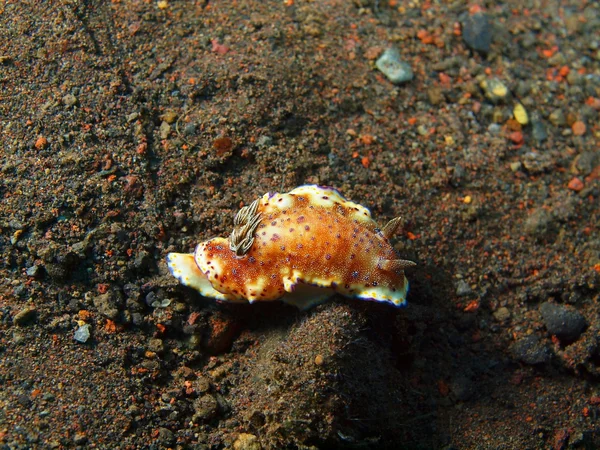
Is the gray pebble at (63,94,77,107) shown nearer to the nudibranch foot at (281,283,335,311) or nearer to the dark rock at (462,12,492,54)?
the nudibranch foot at (281,283,335,311)

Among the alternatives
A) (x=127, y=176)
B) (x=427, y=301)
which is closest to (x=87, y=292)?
(x=127, y=176)

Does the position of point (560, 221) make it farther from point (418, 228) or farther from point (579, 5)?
point (579, 5)

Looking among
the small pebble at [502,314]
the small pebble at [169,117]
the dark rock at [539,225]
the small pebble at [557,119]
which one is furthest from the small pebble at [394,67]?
the small pebble at [502,314]

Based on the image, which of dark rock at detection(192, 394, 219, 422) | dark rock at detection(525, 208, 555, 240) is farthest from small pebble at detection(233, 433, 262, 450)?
dark rock at detection(525, 208, 555, 240)

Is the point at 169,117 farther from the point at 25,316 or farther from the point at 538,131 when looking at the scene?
the point at 538,131

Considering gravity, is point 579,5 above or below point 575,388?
above

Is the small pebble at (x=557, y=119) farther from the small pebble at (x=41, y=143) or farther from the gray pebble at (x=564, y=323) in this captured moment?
the small pebble at (x=41, y=143)
